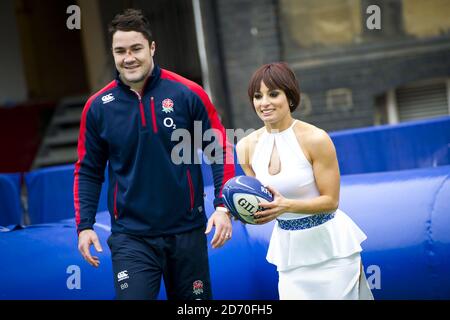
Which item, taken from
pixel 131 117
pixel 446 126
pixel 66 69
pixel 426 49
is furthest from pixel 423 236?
pixel 66 69

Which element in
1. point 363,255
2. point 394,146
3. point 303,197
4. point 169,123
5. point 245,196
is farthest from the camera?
point 394,146

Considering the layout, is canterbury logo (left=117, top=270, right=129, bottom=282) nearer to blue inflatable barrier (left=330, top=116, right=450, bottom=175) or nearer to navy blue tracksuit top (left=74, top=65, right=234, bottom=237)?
navy blue tracksuit top (left=74, top=65, right=234, bottom=237)

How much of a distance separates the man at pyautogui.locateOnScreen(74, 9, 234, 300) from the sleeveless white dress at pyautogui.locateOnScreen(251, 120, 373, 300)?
0.34 meters

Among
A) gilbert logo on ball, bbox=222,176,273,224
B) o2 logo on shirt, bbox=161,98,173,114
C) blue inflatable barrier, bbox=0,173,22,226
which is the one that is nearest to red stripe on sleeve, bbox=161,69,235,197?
Result: o2 logo on shirt, bbox=161,98,173,114

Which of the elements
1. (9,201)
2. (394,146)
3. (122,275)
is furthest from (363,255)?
(9,201)

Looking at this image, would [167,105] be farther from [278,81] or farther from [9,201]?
[9,201]

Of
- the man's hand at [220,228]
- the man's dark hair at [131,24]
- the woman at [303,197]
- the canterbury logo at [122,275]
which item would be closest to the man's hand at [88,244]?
the canterbury logo at [122,275]

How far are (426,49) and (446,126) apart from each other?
3.23 meters

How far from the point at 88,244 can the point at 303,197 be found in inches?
46.4

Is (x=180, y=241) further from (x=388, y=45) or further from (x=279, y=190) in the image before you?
(x=388, y=45)

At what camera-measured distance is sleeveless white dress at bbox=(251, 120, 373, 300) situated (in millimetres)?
4480

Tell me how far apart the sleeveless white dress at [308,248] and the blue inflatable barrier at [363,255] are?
1.37 metres

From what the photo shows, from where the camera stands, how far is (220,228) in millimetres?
4609

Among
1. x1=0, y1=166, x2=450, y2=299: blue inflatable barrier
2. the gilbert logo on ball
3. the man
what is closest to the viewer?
the gilbert logo on ball
